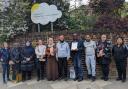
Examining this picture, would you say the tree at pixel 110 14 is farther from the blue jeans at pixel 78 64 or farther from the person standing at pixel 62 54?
the person standing at pixel 62 54

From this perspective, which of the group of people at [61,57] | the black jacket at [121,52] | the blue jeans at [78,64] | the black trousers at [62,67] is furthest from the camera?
the black trousers at [62,67]

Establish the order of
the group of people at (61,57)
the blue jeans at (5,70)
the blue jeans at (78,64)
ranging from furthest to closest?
the blue jeans at (5,70) < the blue jeans at (78,64) < the group of people at (61,57)

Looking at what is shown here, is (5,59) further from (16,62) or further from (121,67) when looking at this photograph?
(121,67)

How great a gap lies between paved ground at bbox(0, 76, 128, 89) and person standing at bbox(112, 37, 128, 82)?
499 mm

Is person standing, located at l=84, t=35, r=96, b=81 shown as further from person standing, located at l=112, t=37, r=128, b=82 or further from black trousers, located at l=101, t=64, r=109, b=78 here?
person standing, located at l=112, t=37, r=128, b=82

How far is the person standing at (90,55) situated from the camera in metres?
14.1

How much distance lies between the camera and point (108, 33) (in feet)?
48.4

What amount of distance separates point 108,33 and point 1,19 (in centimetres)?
488

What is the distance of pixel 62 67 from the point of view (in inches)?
574

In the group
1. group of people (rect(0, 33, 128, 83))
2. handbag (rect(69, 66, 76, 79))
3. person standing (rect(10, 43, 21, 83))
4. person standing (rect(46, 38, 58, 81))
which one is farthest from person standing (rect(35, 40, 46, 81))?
handbag (rect(69, 66, 76, 79))

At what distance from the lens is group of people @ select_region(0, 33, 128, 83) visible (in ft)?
45.8

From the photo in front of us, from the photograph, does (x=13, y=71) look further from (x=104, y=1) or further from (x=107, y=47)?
(x=104, y=1)

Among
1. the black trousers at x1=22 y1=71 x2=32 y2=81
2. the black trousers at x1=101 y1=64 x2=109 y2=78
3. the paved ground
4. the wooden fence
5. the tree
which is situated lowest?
the paved ground

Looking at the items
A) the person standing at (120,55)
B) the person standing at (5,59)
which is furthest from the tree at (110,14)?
the person standing at (5,59)
